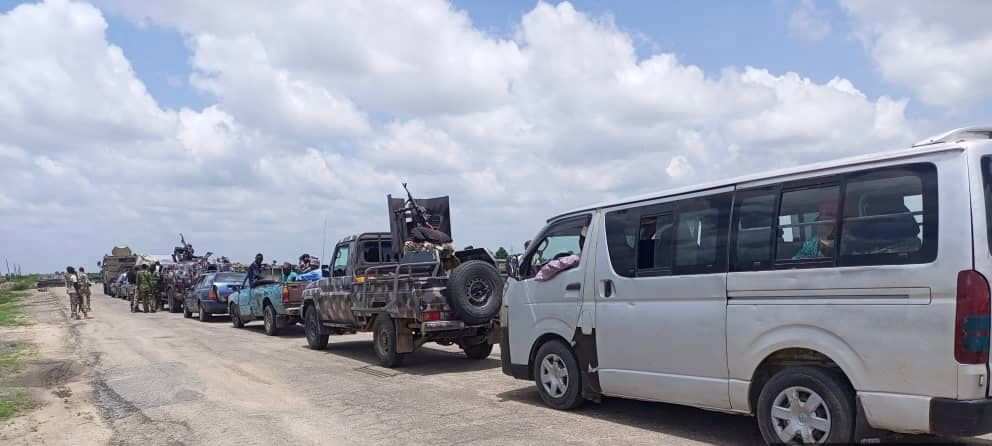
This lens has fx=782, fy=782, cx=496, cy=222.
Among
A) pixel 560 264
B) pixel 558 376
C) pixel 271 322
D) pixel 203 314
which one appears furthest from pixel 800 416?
pixel 203 314

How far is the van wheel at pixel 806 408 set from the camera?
5348 millimetres

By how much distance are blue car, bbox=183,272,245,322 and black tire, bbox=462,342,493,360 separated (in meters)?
13.2

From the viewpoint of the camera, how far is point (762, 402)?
5855 millimetres

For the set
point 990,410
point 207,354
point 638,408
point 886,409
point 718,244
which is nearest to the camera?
point 990,410

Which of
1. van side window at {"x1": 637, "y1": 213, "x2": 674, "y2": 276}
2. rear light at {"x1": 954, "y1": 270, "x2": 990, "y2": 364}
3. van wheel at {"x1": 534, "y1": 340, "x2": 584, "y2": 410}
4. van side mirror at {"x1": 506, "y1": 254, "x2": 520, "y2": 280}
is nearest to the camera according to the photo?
rear light at {"x1": 954, "y1": 270, "x2": 990, "y2": 364}

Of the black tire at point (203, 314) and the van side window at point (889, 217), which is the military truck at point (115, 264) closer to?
the black tire at point (203, 314)

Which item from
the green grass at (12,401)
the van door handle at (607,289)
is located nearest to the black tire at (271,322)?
the green grass at (12,401)

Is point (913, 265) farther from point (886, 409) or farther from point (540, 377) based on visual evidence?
point (540, 377)

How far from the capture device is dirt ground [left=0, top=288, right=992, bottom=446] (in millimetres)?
7051

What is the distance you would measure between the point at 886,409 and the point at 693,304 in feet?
5.59

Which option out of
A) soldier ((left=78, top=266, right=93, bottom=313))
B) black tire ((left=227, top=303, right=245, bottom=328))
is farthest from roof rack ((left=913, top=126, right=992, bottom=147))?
soldier ((left=78, top=266, right=93, bottom=313))

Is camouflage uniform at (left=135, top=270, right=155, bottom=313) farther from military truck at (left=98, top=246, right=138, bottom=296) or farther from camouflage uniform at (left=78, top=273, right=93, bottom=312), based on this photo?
military truck at (left=98, top=246, right=138, bottom=296)

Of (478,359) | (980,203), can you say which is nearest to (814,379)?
(980,203)

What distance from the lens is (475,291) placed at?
11.1 metres
